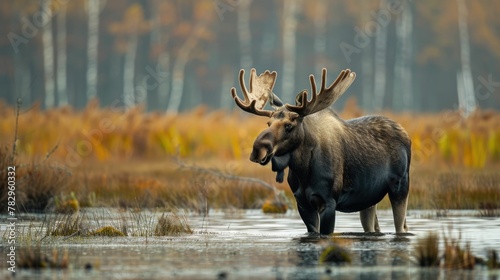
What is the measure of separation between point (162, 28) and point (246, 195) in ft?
190

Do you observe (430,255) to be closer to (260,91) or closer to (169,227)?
(260,91)

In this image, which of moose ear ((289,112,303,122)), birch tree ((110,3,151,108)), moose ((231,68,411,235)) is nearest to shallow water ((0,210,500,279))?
moose ((231,68,411,235))

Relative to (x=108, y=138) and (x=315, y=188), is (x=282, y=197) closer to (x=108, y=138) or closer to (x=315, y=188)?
(x=315, y=188)

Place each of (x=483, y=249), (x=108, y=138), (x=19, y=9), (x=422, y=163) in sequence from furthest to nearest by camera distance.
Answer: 1. (x=19, y=9)
2. (x=108, y=138)
3. (x=422, y=163)
4. (x=483, y=249)

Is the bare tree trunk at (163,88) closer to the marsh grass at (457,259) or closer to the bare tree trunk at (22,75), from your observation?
the bare tree trunk at (22,75)

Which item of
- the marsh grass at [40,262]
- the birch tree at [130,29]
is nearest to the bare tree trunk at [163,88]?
the birch tree at [130,29]

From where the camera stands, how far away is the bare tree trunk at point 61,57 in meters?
68.1

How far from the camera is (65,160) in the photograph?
2858cm

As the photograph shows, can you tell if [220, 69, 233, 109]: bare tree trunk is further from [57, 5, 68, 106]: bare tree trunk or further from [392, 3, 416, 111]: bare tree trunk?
[392, 3, 416, 111]: bare tree trunk

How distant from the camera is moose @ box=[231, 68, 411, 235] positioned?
13.4 metres

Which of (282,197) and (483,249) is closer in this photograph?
(483,249)

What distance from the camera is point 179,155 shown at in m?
22.0

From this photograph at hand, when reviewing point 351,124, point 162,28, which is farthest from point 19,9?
point 351,124

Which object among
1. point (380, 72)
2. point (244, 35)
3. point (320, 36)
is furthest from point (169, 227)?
point (320, 36)
